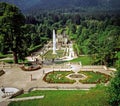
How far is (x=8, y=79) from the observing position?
122ft

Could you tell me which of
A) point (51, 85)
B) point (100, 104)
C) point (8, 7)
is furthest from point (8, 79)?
point (100, 104)

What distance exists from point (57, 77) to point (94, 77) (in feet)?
17.1

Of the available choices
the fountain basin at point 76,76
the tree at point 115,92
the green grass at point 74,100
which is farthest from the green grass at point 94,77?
the tree at point 115,92

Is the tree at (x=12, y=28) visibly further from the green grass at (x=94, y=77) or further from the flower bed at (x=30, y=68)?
the green grass at (x=94, y=77)

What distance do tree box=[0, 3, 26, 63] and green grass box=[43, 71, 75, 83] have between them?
7.72 m

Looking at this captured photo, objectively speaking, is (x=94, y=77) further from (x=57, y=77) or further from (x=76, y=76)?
(x=57, y=77)

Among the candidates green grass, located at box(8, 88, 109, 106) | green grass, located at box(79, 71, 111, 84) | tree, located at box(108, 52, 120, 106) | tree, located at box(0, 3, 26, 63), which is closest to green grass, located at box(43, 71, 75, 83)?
green grass, located at box(79, 71, 111, 84)

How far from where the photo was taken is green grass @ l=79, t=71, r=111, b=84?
117 feet

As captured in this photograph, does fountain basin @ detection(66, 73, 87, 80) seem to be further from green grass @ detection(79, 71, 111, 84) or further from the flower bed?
the flower bed

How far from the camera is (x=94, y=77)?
37812 millimetres

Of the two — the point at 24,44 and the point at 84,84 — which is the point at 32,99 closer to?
the point at 84,84

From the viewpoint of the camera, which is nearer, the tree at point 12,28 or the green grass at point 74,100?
the green grass at point 74,100

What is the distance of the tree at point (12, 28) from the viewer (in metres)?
43.2

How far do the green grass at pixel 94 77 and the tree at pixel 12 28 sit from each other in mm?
11584
